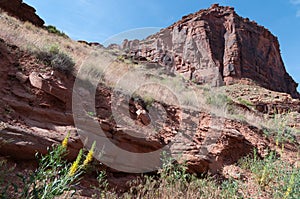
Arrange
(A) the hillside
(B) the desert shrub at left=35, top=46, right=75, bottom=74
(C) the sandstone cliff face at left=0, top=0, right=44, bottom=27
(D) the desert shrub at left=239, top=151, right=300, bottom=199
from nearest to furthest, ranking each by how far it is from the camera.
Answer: (D) the desert shrub at left=239, top=151, right=300, bottom=199 < (A) the hillside < (B) the desert shrub at left=35, top=46, right=75, bottom=74 < (C) the sandstone cliff face at left=0, top=0, right=44, bottom=27

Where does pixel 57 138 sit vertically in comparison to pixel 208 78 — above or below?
below

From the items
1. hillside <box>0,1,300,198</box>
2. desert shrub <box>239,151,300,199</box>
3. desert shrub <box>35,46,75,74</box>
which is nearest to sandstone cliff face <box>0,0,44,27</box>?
hillside <box>0,1,300,198</box>

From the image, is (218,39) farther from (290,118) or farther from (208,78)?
(290,118)

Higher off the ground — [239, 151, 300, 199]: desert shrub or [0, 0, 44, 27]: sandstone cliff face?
[0, 0, 44, 27]: sandstone cliff face

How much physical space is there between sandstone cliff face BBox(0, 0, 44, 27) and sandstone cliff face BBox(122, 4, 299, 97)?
15319mm

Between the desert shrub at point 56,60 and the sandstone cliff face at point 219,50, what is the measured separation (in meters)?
21.4

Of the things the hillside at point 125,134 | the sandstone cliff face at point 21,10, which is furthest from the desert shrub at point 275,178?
the sandstone cliff face at point 21,10

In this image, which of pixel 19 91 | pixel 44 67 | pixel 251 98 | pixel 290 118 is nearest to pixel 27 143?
pixel 19 91

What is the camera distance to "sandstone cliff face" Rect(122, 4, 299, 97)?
28031 millimetres

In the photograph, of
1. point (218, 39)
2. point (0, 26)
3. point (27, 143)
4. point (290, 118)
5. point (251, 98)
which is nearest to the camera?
point (27, 143)

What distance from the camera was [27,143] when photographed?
3.44 meters

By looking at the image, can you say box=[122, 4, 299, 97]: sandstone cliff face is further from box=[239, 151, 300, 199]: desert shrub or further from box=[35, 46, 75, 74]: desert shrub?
box=[35, 46, 75, 74]: desert shrub

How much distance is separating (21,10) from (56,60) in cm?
835

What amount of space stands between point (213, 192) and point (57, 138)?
265 cm
